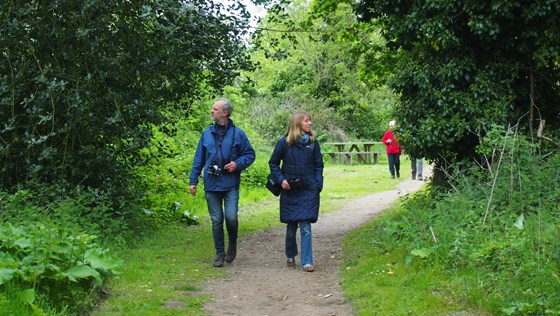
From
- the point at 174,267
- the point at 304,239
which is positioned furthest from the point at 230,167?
the point at 174,267

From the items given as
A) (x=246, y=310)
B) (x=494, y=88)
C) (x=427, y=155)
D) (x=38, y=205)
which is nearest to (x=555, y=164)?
(x=494, y=88)

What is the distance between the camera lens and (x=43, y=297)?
5977 mm

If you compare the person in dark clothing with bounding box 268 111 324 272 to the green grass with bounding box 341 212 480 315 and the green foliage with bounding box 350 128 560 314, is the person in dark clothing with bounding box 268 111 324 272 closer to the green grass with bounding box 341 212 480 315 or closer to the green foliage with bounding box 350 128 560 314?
the green grass with bounding box 341 212 480 315

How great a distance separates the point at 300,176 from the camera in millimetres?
8836

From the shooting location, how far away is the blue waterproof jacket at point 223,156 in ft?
29.2

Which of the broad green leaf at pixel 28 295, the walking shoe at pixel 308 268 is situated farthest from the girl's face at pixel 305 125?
the broad green leaf at pixel 28 295

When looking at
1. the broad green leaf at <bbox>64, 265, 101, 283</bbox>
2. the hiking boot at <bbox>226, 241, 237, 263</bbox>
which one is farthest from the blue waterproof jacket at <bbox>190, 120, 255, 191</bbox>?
the broad green leaf at <bbox>64, 265, 101, 283</bbox>

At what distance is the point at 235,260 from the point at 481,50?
4872 mm

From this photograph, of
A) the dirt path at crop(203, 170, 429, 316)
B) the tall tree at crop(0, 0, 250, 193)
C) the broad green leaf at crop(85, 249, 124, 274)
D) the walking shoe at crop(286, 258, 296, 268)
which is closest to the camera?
the broad green leaf at crop(85, 249, 124, 274)

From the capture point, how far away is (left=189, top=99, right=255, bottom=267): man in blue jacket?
891cm

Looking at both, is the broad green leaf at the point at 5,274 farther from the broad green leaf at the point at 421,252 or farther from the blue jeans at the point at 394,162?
the blue jeans at the point at 394,162

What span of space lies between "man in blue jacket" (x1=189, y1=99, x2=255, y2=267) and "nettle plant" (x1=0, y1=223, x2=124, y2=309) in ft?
7.08

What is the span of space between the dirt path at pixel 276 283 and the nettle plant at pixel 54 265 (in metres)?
1.14

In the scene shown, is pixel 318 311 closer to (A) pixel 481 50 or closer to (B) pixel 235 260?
(B) pixel 235 260
